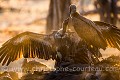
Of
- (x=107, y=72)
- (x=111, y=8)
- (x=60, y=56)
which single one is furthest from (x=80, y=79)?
(x=111, y=8)

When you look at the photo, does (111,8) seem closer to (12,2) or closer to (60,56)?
(60,56)

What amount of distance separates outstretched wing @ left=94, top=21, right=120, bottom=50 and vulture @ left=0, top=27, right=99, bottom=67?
0.95 feet

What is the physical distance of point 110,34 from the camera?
5895 mm

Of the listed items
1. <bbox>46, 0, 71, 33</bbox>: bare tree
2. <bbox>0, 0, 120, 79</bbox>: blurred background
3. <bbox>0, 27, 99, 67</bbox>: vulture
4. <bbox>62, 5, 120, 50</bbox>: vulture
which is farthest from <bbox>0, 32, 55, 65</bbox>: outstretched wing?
<bbox>46, 0, 71, 33</bbox>: bare tree

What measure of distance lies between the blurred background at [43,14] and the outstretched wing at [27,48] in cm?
155

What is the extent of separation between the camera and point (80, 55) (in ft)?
18.7

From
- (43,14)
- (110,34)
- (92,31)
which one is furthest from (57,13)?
(43,14)

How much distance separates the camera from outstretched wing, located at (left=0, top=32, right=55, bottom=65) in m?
5.79

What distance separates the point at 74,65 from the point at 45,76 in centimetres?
46

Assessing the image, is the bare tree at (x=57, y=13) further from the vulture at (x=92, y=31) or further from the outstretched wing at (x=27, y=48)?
the outstretched wing at (x=27, y=48)

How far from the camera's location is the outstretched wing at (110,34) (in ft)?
19.2

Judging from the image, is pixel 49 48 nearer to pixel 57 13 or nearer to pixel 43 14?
pixel 57 13

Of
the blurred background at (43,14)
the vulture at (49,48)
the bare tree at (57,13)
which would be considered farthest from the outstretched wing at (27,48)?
the bare tree at (57,13)

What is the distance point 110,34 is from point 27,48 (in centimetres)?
132
